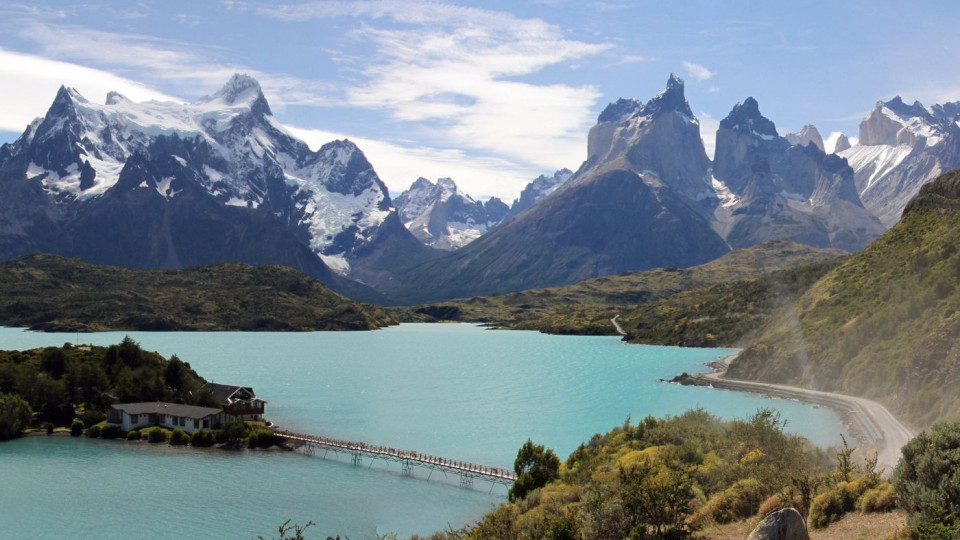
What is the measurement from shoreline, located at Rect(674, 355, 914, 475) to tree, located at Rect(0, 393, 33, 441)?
276 ft

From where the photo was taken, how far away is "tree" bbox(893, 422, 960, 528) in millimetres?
26402

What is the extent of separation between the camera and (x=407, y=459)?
7862 cm

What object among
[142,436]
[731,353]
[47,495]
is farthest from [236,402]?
[731,353]

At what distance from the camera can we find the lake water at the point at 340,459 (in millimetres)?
59000

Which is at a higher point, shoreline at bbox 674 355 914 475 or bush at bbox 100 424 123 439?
shoreline at bbox 674 355 914 475

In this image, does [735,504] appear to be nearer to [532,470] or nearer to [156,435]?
[532,470]

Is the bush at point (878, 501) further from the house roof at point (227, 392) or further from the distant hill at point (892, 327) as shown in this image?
the house roof at point (227, 392)

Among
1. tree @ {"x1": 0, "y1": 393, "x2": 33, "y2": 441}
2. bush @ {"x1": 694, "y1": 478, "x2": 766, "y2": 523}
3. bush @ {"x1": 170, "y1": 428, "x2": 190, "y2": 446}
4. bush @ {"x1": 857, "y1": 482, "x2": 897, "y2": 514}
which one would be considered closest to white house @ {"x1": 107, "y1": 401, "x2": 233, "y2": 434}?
bush @ {"x1": 170, "y1": 428, "x2": 190, "y2": 446}

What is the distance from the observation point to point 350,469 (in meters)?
78.1

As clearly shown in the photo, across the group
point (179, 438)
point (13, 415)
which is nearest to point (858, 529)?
point (179, 438)

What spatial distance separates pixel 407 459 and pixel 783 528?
5668 cm

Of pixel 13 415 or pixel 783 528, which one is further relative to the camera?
pixel 13 415

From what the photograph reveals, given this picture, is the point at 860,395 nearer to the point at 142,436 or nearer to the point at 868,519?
the point at 868,519

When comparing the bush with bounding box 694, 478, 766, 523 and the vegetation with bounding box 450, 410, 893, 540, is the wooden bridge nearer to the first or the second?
the vegetation with bounding box 450, 410, 893, 540
